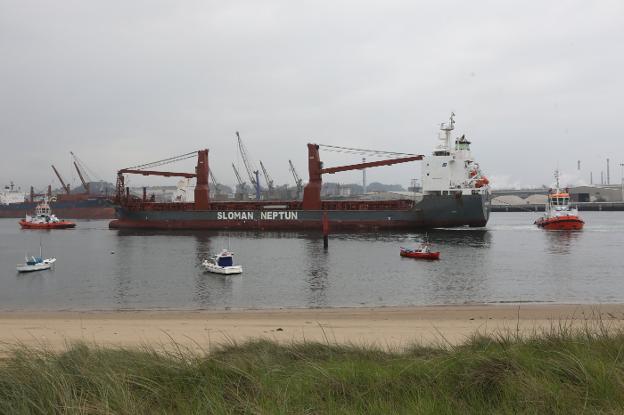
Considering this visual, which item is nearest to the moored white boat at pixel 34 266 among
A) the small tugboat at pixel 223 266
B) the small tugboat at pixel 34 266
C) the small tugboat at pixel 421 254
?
the small tugboat at pixel 34 266

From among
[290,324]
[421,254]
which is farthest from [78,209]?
[290,324]

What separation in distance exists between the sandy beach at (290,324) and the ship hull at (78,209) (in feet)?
366

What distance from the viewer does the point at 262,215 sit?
204 ft

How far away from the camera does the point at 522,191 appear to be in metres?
195

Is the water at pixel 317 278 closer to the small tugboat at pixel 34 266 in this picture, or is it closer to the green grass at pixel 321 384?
the small tugboat at pixel 34 266

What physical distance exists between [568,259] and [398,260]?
40.7 ft

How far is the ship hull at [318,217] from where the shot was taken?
2151 inches

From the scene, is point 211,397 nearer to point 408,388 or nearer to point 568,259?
point 408,388

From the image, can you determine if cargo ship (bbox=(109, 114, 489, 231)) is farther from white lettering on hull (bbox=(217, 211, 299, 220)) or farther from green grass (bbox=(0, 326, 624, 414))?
green grass (bbox=(0, 326, 624, 414))

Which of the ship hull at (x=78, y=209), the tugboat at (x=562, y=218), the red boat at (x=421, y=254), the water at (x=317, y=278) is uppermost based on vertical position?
the ship hull at (x=78, y=209)

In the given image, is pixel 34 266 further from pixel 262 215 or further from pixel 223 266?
pixel 262 215

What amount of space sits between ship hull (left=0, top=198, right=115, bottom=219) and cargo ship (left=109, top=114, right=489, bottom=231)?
→ 5655cm

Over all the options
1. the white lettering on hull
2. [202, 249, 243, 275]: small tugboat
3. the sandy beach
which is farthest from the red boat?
the white lettering on hull

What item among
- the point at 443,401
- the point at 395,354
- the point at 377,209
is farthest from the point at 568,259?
the point at 443,401
